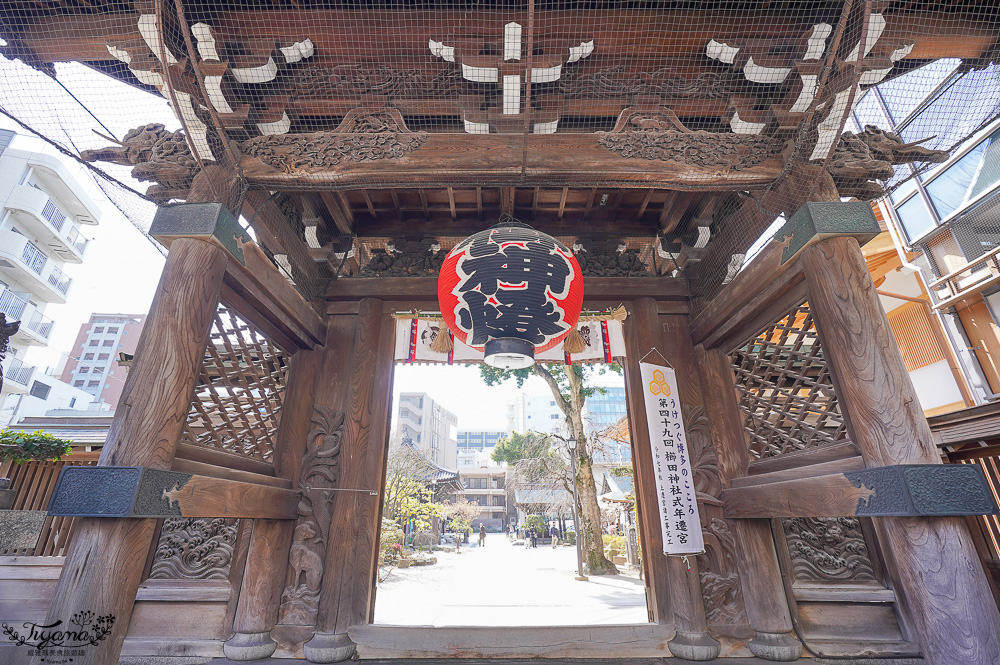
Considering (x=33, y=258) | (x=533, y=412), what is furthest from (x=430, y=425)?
(x=33, y=258)

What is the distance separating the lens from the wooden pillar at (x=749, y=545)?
4141mm

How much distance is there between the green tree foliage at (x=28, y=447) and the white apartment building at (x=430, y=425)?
142 feet

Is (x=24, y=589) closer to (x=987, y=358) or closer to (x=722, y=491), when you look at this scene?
(x=722, y=491)

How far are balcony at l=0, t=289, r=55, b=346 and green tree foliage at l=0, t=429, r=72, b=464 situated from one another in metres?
27.4

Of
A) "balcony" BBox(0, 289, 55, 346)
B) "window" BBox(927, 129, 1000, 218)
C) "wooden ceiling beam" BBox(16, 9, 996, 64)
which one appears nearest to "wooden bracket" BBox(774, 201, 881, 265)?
"wooden ceiling beam" BBox(16, 9, 996, 64)

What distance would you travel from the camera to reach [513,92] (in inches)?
148

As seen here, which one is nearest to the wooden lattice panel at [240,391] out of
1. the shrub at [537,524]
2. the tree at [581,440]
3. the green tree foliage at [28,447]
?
the green tree foliage at [28,447]

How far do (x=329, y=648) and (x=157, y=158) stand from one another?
4694 mm

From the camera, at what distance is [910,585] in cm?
258

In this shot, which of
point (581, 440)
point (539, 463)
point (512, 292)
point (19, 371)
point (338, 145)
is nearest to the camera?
point (512, 292)

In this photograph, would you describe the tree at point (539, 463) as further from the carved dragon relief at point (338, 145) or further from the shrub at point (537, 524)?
the carved dragon relief at point (338, 145)

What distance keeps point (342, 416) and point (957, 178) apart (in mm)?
14094

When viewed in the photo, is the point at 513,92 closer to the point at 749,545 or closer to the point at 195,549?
the point at 749,545

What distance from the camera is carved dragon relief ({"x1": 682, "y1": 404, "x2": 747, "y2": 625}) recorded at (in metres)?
4.42
